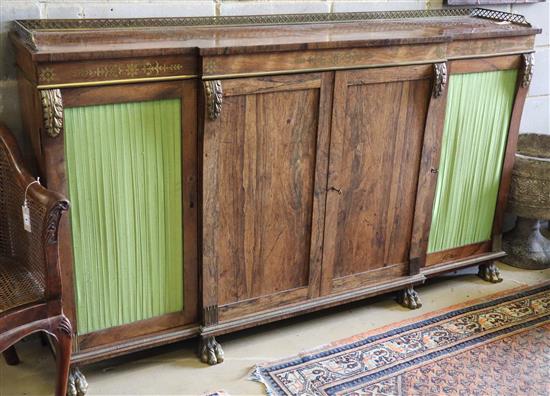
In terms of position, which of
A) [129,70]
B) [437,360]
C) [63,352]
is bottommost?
[437,360]

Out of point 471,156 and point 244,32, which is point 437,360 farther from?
point 244,32

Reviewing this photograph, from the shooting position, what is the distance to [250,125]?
248 cm

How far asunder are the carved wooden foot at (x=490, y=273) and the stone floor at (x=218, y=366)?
240 mm

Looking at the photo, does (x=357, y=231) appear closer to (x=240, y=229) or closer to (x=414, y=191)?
(x=414, y=191)

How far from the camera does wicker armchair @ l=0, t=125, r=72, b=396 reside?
2.03 meters

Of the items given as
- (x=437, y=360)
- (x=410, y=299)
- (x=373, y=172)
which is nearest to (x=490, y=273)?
(x=410, y=299)

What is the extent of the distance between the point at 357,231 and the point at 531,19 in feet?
5.61

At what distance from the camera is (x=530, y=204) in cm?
338

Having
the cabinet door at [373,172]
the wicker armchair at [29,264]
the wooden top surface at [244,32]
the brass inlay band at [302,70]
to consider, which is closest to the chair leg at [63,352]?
the wicker armchair at [29,264]

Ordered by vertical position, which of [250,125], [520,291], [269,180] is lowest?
[520,291]

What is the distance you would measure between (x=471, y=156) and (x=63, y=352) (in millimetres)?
1947

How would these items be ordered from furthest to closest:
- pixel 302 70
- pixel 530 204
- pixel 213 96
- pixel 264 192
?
pixel 530 204
pixel 264 192
pixel 302 70
pixel 213 96

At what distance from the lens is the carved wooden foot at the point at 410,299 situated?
122 inches

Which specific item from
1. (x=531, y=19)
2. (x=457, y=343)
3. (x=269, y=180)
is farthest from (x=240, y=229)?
(x=531, y=19)
